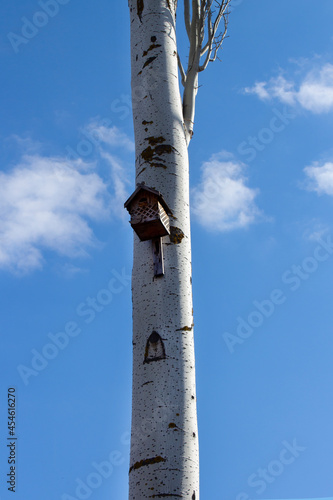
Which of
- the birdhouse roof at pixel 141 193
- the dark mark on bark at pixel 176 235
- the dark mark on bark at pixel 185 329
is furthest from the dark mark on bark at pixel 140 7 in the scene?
the dark mark on bark at pixel 185 329

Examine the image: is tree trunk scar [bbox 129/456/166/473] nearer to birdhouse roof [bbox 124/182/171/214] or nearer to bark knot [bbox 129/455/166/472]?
bark knot [bbox 129/455/166/472]

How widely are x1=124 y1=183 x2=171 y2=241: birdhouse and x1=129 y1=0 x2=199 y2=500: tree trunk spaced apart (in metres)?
0.06

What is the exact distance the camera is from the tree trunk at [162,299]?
225cm

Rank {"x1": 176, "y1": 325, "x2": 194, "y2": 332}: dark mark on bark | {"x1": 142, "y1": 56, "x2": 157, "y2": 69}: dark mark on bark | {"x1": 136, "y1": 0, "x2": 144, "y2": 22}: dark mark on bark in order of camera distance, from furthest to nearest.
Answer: {"x1": 136, "y1": 0, "x2": 144, "y2": 22}: dark mark on bark → {"x1": 142, "y1": 56, "x2": 157, "y2": 69}: dark mark on bark → {"x1": 176, "y1": 325, "x2": 194, "y2": 332}: dark mark on bark

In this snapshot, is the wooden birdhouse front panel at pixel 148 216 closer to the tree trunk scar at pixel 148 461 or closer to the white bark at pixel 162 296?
the white bark at pixel 162 296

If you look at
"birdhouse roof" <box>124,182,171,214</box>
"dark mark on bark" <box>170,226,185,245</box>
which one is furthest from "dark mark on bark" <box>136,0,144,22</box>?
"dark mark on bark" <box>170,226,185,245</box>

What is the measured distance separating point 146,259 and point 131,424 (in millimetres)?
769

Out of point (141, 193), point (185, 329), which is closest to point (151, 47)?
point (141, 193)

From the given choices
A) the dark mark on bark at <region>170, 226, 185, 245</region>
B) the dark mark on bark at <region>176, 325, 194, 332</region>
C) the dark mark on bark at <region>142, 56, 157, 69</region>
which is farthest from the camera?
the dark mark on bark at <region>142, 56, 157, 69</region>

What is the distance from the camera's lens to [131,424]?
2410 millimetres

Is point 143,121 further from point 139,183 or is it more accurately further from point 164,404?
point 164,404

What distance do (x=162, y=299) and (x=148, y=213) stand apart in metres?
0.41

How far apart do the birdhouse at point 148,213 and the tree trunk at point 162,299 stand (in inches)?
2.5

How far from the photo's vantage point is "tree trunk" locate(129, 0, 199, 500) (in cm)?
225
